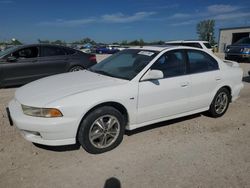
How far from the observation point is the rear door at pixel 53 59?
7.35 meters

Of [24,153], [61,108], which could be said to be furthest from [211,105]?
[24,153]

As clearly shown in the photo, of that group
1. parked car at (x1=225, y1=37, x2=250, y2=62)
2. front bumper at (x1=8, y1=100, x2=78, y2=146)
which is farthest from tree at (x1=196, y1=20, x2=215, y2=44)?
front bumper at (x1=8, y1=100, x2=78, y2=146)

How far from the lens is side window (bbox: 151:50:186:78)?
382 cm

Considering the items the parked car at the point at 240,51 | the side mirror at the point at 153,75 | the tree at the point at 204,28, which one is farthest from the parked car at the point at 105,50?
the tree at the point at 204,28

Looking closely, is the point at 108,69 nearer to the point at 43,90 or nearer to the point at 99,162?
the point at 43,90

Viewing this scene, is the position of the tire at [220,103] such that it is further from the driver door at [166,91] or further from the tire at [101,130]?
the tire at [101,130]

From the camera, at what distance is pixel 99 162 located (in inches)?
121

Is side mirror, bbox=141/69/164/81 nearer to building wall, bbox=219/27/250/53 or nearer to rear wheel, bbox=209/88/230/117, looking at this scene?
rear wheel, bbox=209/88/230/117

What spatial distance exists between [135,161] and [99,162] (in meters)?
0.49

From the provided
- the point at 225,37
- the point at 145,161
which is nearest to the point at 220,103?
the point at 145,161

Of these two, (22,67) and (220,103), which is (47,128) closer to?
(220,103)

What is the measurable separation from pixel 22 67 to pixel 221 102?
5.74 metres

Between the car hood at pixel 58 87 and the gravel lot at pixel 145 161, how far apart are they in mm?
800

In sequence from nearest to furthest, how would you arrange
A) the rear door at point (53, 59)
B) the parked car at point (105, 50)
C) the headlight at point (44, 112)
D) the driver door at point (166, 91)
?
the headlight at point (44, 112)
the driver door at point (166, 91)
the rear door at point (53, 59)
the parked car at point (105, 50)
